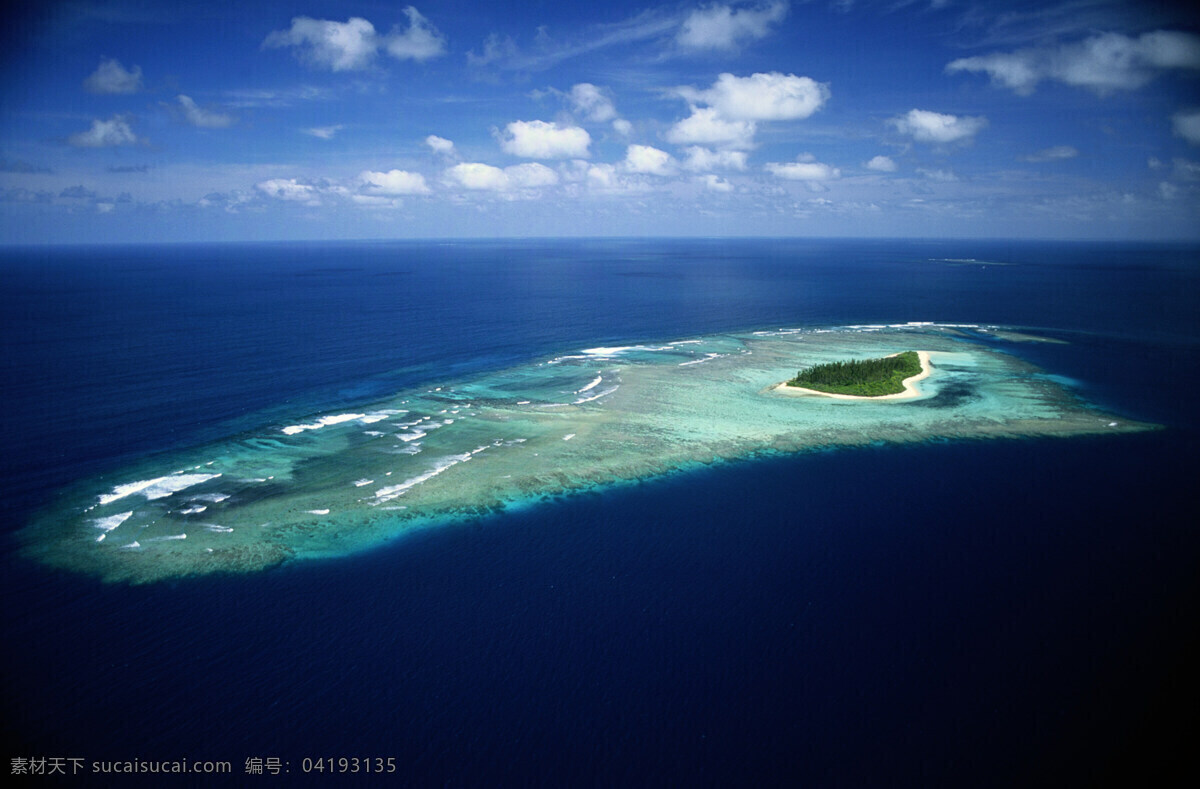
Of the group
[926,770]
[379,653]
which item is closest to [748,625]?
[926,770]

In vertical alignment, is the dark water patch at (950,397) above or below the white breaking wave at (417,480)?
above

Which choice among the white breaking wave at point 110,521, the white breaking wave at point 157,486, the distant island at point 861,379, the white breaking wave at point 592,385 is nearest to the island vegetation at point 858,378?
the distant island at point 861,379

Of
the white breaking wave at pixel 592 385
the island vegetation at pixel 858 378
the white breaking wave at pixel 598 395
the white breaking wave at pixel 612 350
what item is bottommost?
the white breaking wave at pixel 598 395

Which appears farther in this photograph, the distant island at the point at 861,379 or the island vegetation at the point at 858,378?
the island vegetation at the point at 858,378

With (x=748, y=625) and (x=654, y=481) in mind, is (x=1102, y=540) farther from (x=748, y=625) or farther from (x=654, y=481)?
(x=654, y=481)

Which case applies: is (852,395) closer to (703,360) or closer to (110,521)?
(703,360)

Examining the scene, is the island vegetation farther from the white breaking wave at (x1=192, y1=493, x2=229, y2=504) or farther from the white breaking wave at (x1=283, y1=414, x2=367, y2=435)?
the white breaking wave at (x1=192, y1=493, x2=229, y2=504)

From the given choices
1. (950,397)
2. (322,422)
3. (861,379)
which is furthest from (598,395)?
(950,397)

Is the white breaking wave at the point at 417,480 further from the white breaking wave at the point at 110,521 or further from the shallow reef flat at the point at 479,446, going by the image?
the white breaking wave at the point at 110,521
